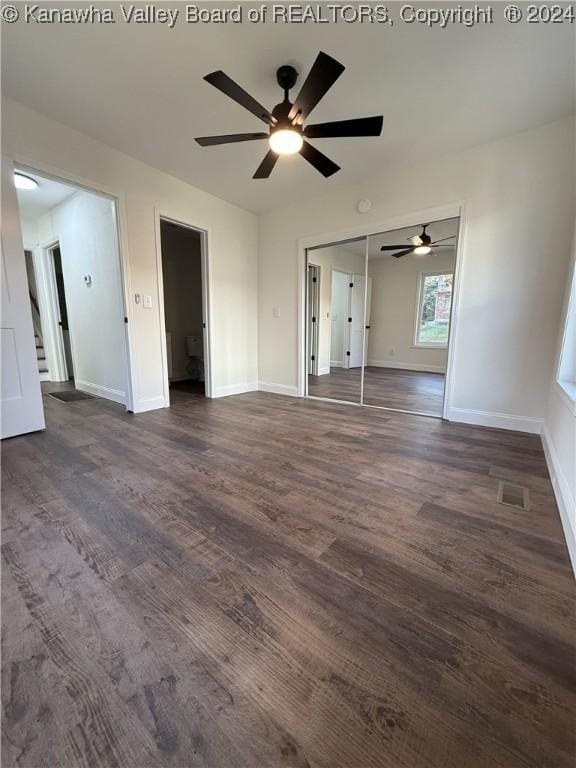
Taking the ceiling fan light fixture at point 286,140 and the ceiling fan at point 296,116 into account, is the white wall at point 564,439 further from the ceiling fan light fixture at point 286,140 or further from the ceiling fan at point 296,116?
the ceiling fan light fixture at point 286,140

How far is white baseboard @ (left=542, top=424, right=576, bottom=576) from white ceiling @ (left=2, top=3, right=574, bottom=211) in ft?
8.33

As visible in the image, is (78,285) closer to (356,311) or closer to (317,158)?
(317,158)

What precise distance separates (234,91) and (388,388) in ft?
12.8

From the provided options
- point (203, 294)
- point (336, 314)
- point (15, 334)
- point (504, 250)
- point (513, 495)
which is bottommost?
point (513, 495)

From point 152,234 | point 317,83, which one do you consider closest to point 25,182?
point 152,234

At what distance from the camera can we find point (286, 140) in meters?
1.98

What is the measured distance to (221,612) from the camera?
101 cm

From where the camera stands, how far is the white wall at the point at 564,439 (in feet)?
4.62

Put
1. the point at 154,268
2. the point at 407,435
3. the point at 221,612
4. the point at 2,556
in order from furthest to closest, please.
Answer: the point at 154,268 < the point at 407,435 < the point at 2,556 < the point at 221,612

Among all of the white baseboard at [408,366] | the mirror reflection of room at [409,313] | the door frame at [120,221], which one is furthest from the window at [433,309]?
the door frame at [120,221]

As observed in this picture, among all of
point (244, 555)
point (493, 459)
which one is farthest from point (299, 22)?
point (493, 459)

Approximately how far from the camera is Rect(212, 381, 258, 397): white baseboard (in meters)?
4.22

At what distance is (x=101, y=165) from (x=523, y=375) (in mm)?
4425

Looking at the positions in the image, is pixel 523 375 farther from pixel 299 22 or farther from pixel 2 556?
pixel 2 556
